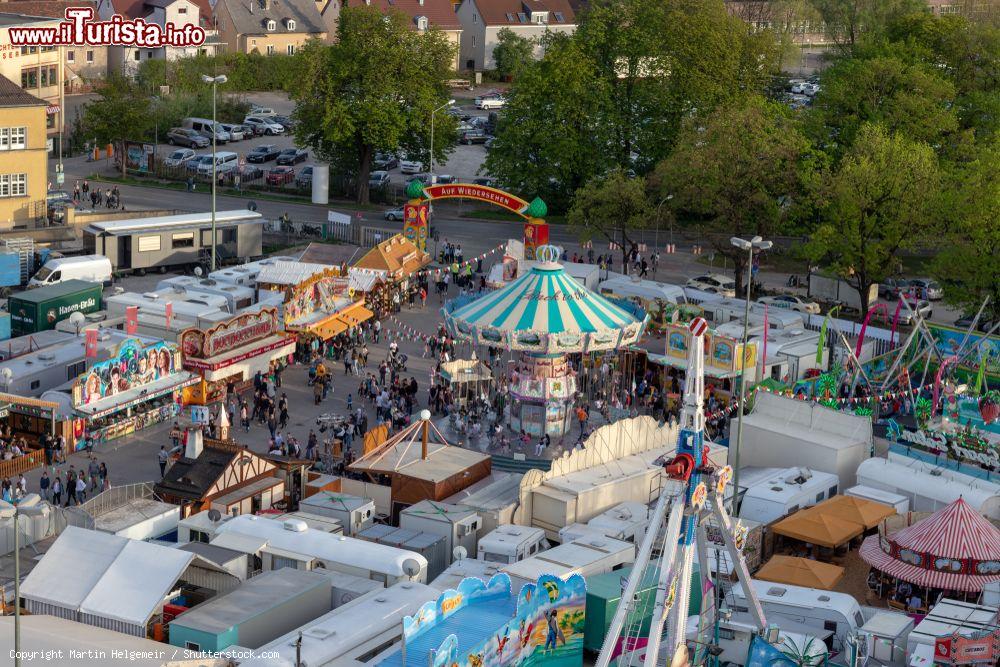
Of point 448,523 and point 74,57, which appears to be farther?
point 74,57

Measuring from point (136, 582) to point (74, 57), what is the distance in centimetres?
7931

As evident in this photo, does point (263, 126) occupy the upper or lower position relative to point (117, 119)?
lower

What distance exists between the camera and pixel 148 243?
7044 centimetres

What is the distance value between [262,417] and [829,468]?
18.2 metres

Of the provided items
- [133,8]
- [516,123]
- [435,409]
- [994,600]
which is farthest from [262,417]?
[133,8]

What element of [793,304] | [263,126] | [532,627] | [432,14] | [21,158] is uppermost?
[432,14]

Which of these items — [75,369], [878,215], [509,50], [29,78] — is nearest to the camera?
[75,369]

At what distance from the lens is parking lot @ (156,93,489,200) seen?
3506 inches

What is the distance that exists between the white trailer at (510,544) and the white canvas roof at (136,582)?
Result: 7702 mm

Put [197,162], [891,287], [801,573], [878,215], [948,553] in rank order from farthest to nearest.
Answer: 1. [197,162]
2. [891,287]
3. [878,215]
4. [801,573]
5. [948,553]

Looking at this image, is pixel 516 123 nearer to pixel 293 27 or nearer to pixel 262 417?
pixel 262 417

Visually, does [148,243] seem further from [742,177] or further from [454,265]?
[742,177]

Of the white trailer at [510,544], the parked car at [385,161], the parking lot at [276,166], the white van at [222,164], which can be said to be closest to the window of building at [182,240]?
the parking lot at [276,166]

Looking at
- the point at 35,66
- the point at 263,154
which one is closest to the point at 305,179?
the point at 263,154
